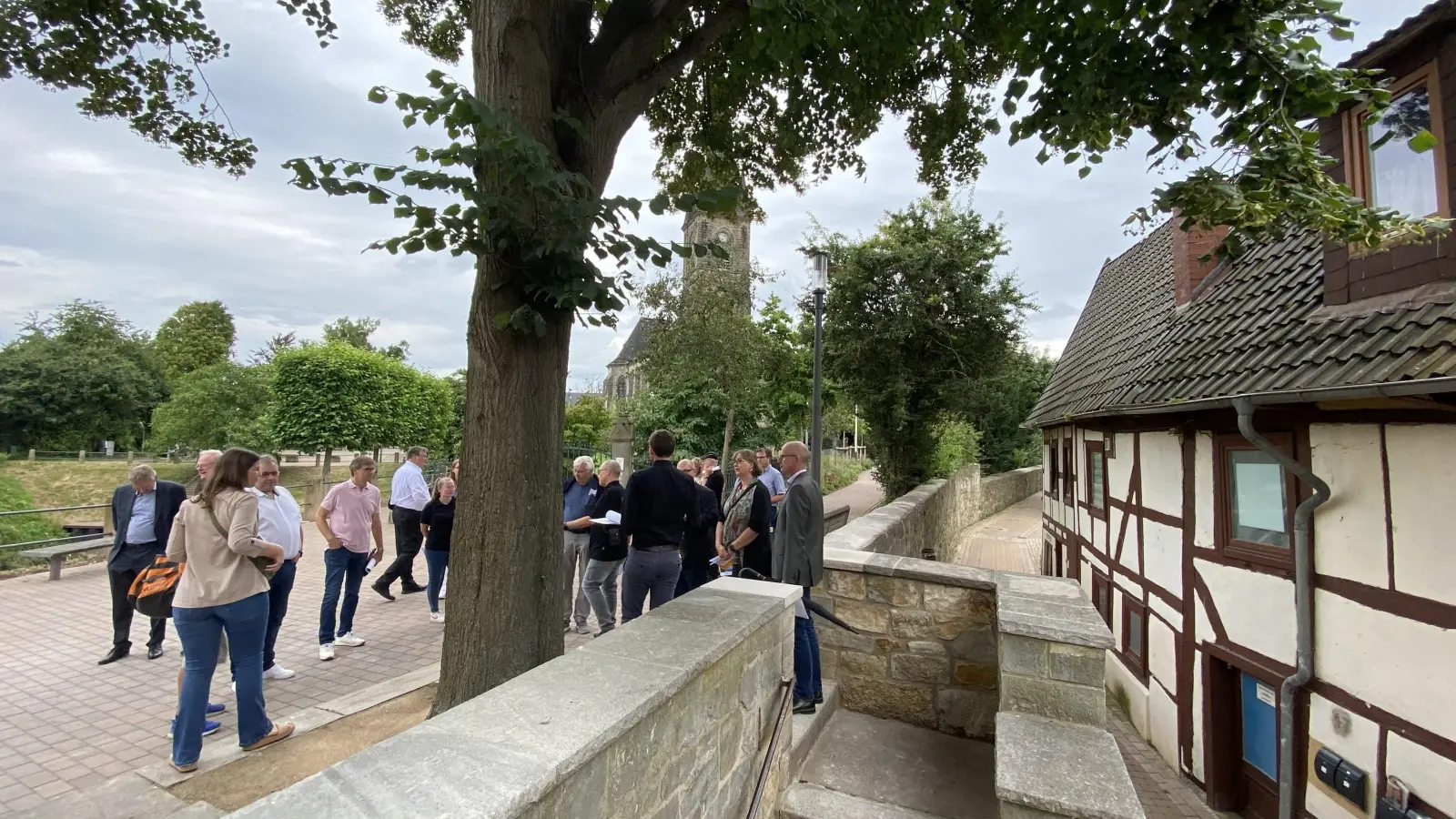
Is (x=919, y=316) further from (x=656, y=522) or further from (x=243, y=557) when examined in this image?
(x=243, y=557)

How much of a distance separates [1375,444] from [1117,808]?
10.5 feet

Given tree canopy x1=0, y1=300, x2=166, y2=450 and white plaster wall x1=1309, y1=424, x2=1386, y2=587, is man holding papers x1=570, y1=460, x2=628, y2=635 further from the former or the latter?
tree canopy x1=0, y1=300, x2=166, y2=450

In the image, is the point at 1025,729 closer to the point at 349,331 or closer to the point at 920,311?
the point at 920,311

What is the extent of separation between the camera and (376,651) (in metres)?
5.27

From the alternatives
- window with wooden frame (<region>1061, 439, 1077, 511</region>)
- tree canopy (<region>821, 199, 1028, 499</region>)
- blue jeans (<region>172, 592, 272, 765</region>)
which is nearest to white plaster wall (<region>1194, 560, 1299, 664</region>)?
window with wooden frame (<region>1061, 439, 1077, 511</region>)

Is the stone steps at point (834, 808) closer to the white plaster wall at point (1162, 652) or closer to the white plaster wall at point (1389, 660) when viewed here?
the white plaster wall at point (1389, 660)

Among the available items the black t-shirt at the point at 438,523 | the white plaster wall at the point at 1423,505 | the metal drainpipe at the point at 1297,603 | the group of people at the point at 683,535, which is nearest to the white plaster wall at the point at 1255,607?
the metal drainpipe at the point at 1297,603

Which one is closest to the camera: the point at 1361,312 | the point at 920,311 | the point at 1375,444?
the point at 1375,444

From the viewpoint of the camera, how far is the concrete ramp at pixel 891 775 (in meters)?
3.44

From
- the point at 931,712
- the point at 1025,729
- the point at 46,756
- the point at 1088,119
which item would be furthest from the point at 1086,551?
the point at 46,756

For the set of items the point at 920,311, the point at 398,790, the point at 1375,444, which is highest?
the point at 920,311

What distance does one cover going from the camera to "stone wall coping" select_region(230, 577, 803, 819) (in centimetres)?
129

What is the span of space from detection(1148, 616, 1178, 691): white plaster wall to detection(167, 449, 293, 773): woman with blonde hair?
24.1 feet

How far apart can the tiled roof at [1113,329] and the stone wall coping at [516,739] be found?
6.63 meters
